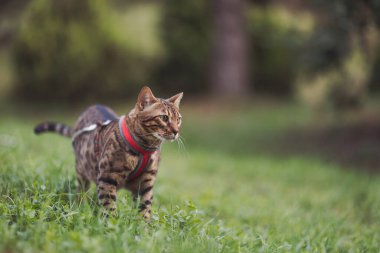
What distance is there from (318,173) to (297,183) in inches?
24.3

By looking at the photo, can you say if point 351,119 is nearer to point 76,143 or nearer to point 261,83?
point 261,83

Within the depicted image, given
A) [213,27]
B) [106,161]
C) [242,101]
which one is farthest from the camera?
[213,27]

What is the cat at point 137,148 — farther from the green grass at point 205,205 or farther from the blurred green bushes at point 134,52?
the blurred green bushes at point 134,52

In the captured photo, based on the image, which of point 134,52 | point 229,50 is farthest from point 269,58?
point 134,52

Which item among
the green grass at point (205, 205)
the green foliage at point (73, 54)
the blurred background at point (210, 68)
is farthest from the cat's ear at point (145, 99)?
the green foliage at point (73, 54)

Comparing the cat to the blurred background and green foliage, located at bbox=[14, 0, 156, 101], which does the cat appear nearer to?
the blurred background

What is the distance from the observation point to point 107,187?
3.98 m

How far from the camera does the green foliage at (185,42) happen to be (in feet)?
56.8

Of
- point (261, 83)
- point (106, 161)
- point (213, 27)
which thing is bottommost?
point (106, 161)

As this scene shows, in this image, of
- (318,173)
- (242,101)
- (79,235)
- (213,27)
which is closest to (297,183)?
(318,173)

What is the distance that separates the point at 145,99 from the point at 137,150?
1.38 feet

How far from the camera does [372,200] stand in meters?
6.92

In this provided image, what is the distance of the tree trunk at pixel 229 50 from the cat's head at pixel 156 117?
40.2 ft

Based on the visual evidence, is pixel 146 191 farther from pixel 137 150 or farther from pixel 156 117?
pixel 156 117
